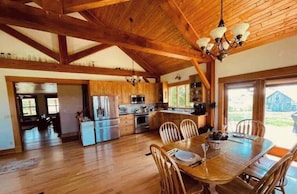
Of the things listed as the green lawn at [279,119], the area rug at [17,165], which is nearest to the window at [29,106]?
the area rug at [17,165]

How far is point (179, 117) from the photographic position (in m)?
5.14

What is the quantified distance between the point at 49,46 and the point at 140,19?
326 cm

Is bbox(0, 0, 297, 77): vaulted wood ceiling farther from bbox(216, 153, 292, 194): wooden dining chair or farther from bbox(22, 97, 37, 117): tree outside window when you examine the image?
bbox(22, 97, 37, 117): tree outside window

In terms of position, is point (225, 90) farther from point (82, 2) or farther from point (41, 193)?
point (41, 193)

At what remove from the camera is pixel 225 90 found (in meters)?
4.25

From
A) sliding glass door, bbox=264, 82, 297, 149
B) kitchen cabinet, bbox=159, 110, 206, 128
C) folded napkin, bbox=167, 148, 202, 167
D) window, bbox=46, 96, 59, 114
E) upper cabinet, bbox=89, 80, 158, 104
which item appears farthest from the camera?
window, bbox=46, 96, 59, 114

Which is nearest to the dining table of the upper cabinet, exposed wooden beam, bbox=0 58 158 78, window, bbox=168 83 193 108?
window, bbox=168 83 193 108

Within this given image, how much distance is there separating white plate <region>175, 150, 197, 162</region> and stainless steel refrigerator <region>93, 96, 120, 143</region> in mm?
3610

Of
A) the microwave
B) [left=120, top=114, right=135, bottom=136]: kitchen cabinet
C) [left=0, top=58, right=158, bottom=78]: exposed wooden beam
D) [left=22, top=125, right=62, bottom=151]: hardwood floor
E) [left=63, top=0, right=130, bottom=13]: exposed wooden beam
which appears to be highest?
[left=63, top=0, right=130, bottom=13]: exposed wooden beam

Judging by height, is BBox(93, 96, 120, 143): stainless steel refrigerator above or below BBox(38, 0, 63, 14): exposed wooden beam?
below

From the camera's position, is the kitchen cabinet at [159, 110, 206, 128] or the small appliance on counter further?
the small appliance on counter

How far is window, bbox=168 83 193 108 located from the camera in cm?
563

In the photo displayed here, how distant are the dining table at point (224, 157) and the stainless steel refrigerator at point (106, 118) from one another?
3.38m

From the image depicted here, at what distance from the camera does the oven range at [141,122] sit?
574cm
